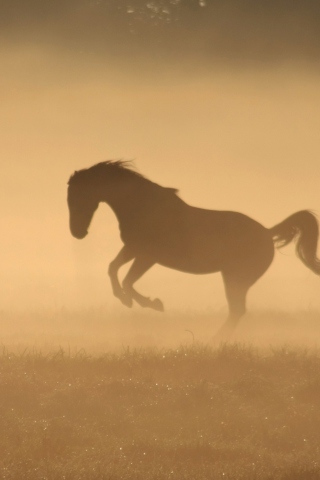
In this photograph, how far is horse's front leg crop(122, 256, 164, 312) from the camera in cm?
1126

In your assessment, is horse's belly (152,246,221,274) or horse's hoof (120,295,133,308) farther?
horse's belly (152,246,221,274)

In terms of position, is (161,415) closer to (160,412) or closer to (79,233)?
(160,412)

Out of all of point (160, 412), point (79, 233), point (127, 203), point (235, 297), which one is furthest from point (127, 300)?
point (160, 412)

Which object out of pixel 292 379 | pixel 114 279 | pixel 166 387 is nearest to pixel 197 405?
pixel 166 387

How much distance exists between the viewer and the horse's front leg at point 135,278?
1126 centimetres

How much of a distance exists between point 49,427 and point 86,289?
31.3ft

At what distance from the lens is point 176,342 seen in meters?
11.9

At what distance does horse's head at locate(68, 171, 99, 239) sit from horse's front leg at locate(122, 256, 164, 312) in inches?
27.2

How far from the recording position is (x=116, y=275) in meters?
11.2

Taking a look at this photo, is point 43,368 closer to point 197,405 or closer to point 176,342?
point 197,405

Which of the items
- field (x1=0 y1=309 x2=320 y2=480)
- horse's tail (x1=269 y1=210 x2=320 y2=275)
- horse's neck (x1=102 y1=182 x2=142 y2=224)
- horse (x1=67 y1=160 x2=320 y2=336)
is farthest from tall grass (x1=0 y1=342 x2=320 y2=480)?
horse's tail (x1=269 y1=210 x2=320 y2=275)

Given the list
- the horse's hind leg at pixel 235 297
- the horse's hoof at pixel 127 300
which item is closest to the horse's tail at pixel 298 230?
the horse's hind leg at pixel 235 297

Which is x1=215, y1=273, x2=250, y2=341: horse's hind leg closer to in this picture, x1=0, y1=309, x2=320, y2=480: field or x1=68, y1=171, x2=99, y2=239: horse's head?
x1=0, y1=309, x2=320, y2=480: field

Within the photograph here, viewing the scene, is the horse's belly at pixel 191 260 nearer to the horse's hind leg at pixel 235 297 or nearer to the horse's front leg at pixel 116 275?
the horse's hind leg at pixel 235 297
